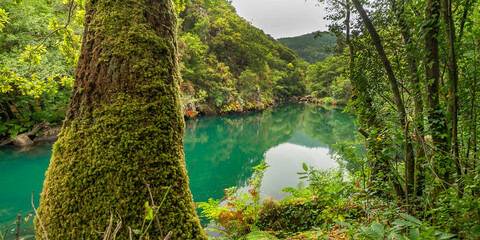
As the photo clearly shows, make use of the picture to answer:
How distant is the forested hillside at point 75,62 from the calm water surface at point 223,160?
2569 mm

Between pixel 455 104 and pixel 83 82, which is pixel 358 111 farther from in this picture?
pixel 83 82

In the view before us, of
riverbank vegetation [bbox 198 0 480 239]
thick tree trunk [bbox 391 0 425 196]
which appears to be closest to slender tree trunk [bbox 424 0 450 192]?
riverbank vegetation [bbox 198 0 480 239]

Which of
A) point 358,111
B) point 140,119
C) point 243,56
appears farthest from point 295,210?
point 243,56

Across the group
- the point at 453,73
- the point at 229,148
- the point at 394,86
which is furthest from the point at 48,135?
the point at 453,73

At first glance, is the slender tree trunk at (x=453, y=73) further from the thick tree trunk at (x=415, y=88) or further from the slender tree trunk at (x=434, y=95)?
the thick tree trunk at (x=415, y=88)

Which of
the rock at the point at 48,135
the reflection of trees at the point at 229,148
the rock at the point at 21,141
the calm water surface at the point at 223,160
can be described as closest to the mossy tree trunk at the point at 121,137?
the calm water surface at the point at 223,160

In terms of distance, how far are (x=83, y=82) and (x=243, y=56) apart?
31.2 meters

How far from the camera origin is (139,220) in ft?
3.24

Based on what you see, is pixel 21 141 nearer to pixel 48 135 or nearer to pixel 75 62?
pixel 48 135

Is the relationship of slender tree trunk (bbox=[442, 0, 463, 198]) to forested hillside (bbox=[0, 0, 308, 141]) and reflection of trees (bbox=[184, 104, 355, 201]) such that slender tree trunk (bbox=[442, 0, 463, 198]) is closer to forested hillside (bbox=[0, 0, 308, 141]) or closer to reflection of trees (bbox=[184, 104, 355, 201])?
forested hillside (bbox=[0, 0, 308, 141])

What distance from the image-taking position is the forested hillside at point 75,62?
316 cm

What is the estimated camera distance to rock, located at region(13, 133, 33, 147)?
961 centimetres

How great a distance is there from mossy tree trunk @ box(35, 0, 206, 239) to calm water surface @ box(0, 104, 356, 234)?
1101 millimetres

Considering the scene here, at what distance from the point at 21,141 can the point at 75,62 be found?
10.2 metres
